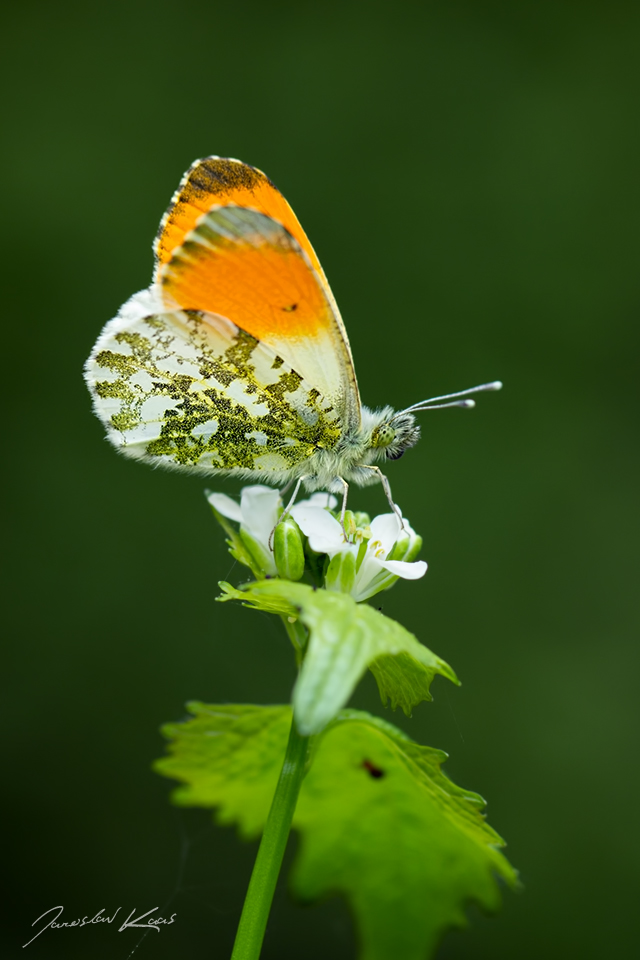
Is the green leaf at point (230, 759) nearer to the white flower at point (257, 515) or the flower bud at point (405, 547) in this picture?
the white flower at point (257, 515)

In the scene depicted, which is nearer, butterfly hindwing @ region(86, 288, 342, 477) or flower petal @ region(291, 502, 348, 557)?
flower petal @ region(291, 502, 348, 557)

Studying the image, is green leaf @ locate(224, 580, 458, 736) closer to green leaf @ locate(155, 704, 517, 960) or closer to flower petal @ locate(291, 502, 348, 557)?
flower petal @ locate(291, 502, 348, 557)

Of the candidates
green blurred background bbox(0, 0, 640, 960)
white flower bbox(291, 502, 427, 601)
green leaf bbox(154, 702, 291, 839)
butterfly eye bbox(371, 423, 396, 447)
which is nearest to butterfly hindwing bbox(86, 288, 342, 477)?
butterfly eye bbox(371, 423, 396, 447)

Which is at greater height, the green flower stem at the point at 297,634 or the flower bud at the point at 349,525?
the flower bud at the point at 349,525

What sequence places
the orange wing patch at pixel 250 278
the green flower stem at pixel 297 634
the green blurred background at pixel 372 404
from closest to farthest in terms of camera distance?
1. the green flower stem at pixel 297 634
2. the orange wing patch at pixel 250 278
3. the green blurred background at pixel 372 404

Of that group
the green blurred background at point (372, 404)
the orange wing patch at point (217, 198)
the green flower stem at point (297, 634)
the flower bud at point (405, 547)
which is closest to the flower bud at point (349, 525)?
the flower bud at point (405, 547)

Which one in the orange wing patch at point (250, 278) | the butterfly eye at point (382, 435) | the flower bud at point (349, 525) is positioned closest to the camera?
the flower bud at point (349, 525)

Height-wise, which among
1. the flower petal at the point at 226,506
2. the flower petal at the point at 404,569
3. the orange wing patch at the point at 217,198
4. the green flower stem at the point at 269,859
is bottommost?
the green flower stem at the point at 269,859
